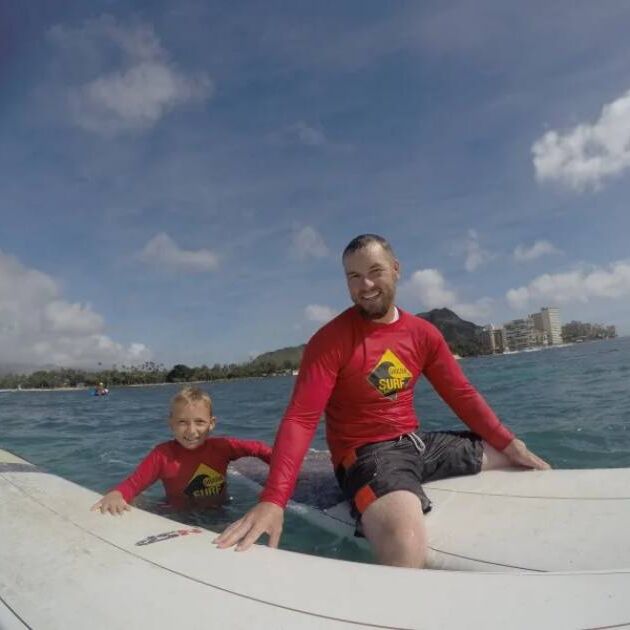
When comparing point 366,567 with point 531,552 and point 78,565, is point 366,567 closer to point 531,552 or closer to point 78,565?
point 531,552

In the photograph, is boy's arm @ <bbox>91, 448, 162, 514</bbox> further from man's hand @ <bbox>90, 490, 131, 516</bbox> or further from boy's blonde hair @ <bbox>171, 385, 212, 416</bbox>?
boy's blonde hair @ <bbox>171, 385, 212, 416</bbox>

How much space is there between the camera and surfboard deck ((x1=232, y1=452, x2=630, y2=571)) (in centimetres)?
219

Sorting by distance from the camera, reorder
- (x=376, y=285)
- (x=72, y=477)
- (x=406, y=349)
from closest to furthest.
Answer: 1. (x=376, y=285)
2. (x=406, y=349)
3. (x=72, y=477)

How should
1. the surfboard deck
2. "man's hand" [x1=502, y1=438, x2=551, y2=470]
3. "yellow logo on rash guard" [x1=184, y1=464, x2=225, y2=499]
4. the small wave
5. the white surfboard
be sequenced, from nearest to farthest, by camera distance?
the white surfboard, the surfboard deck, "man's hand" [x1=502, y1=438, x2=551, y2=470], "yellow logo on rash guard" [x1=184, y1=464, x2=225, y2=499], the small wave

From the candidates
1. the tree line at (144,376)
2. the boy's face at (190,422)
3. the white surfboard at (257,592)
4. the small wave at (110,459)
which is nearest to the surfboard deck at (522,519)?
the white surfboard at (257,592)

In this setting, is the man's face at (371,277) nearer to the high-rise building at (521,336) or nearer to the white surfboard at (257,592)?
the white surfboard at (257,592)

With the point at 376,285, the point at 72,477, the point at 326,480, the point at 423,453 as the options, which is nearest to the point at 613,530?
the point at 423,453

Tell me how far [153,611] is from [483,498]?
1908 mm

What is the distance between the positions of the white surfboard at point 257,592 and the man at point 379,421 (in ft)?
1.31

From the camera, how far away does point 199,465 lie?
3811 mm

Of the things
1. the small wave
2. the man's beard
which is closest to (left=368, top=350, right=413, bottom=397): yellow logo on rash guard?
the man's beard

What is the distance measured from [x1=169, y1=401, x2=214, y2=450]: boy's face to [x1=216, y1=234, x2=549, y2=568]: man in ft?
3.75

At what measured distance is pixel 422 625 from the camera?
54.2 inches

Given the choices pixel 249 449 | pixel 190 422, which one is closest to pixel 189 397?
pixel 190 422
